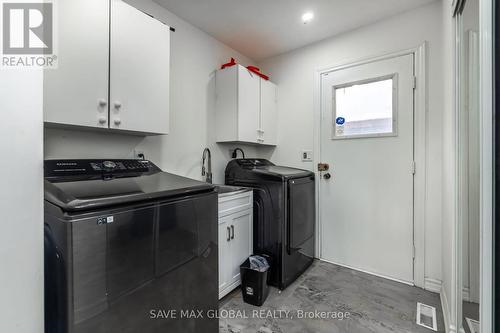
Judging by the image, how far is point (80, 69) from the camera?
1345 millimetres

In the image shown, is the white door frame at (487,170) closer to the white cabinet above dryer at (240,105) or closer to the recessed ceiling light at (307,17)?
the recessed ceiling light at (307,17)

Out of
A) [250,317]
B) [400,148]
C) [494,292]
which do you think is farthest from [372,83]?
[250,317]

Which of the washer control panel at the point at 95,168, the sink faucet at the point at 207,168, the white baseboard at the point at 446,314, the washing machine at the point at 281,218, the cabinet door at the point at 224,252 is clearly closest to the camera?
the washer control panel at the point at 95,168

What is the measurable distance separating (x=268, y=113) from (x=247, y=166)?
2.54 feet

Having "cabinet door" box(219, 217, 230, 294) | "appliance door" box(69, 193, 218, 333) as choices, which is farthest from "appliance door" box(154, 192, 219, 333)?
"cabinet door" box(219, 217, 230, 294)

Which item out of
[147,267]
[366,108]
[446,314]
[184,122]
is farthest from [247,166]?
[446,314]

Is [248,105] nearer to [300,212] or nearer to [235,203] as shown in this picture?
[235,203]

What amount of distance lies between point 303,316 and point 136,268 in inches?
53.9

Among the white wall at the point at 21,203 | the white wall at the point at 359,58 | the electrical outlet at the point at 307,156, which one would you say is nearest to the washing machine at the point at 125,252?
the white wall at the point at 21,203

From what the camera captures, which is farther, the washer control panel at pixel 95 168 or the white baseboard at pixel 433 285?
the white baseboard at pixel 433 285

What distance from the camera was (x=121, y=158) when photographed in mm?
1807

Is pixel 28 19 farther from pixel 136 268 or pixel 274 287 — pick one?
pixel 274 287

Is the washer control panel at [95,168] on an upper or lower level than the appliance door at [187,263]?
upper

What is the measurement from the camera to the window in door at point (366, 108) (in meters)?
2.33
